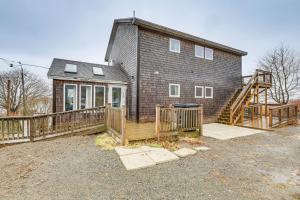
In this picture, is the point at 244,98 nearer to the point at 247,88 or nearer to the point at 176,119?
the point at 247,88

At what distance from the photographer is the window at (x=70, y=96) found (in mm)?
8383

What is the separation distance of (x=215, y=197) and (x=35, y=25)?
20.3m

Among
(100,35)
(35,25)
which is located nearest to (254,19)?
(100,35)

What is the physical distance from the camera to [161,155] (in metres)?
4.41

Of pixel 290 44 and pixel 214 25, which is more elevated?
pixel 214 25

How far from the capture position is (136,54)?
9.12 meters

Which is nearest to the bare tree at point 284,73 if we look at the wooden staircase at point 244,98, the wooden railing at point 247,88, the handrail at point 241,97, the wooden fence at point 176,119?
the wooden railing at point 247,88

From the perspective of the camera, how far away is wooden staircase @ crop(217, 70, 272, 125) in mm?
10367

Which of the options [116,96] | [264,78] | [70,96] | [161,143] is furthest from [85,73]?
[264,78]

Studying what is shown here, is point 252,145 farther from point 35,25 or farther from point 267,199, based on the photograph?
point 35,25

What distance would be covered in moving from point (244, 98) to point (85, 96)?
11.0 meters

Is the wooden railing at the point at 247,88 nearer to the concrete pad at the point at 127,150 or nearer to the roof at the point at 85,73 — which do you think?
the roof at the point at 85,73

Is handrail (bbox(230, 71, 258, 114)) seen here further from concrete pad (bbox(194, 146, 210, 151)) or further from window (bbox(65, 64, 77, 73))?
window (bbox(65, 64, 77, 73))

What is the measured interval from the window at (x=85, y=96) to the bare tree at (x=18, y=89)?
14.4 meters
